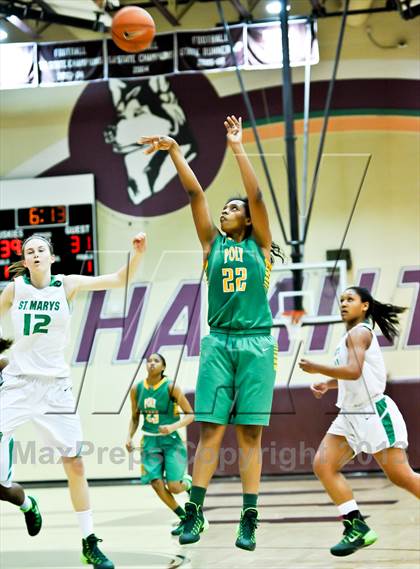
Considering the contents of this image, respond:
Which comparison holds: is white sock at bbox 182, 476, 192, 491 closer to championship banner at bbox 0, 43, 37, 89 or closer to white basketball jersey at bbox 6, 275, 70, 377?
white basketball jersey at bbox 6, 275, 70, 377

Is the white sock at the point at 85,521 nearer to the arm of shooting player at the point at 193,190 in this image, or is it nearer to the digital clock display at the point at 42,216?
the arm of shooting player at the point at 193,190

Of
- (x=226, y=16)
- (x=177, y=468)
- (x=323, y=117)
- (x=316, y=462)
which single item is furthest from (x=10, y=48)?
(x=316, y=462)

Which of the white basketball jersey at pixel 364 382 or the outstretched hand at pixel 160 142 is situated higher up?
the outstretched hand at pixel 160 142

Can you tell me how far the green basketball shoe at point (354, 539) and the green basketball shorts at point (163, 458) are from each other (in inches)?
108

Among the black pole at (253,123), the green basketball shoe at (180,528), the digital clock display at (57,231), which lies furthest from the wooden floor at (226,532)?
the black pole at (253,123)

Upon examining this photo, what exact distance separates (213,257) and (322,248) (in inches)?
330

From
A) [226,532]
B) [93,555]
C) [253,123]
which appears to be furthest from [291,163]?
[93,555]

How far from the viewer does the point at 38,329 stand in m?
5.95

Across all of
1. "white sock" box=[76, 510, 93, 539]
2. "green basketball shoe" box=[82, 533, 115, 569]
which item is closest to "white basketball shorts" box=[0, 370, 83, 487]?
"white sock" box=[76, 510, 93, 539]

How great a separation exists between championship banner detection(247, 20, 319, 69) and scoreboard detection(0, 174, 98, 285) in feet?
10.5

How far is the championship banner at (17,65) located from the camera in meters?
12.7

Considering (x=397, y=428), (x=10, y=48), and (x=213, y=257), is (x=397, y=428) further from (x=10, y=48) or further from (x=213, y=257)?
(x=10, y=48)

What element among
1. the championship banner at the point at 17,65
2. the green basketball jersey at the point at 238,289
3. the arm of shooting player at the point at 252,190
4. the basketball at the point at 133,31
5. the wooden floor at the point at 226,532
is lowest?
the wooden floor at the point at 226,532

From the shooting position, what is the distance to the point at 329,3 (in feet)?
44.7
